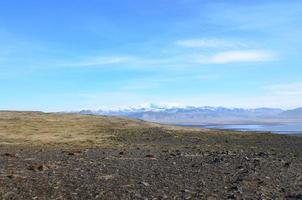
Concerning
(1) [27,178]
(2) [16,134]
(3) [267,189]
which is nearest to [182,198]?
(3) [267,189]

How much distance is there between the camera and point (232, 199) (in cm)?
1923

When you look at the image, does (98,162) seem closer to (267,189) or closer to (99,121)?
(267,189)

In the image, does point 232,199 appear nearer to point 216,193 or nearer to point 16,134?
point 216,193

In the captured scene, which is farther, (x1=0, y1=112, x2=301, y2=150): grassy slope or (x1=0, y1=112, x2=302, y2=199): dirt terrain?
(x1=0, y1=112, x2=301, y2=150): grassy slope

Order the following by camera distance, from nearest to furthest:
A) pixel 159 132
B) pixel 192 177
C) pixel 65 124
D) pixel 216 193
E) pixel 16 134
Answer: pixel 216 193, pixel 192 177, pixel 16 134, pixel 159 132, pixel 65 124

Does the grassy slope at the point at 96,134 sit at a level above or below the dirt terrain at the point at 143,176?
above

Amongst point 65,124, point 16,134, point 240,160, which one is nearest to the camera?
A: point 240,160

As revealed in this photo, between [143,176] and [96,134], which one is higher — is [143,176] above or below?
below

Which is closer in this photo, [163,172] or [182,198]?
[182,198]

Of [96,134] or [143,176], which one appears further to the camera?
[96,134]

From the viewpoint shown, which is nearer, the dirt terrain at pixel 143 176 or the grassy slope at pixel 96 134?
the dirt terrain at pixel 143 176

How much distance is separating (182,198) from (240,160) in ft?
43.0

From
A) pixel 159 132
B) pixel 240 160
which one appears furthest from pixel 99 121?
pixel 240 160

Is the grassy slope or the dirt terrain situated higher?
the grassy slope
